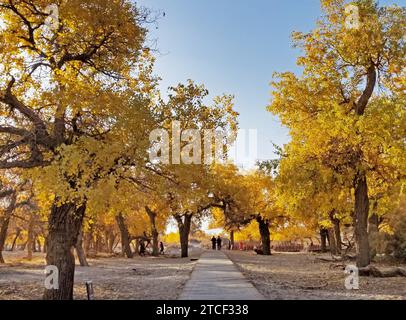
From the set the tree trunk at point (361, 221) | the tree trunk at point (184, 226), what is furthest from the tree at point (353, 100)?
the tree trunk at point (184, 226)

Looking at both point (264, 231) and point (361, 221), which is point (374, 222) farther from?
point (264, 231)

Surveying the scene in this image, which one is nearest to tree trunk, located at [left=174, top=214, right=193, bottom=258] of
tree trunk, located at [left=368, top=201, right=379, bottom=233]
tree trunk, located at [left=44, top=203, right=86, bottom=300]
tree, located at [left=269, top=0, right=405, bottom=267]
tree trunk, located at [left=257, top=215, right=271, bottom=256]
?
tree trunk, located at [left=257, top=215, right=271, bottom=256]

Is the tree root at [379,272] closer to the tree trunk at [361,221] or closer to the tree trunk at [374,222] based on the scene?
the tree trunk at [361,221]

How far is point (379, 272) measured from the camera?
17141mm

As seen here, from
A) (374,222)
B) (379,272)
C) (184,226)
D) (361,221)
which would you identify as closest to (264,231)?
(184,226)

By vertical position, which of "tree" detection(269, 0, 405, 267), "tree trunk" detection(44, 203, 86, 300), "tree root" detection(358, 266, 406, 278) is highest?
"tree" detection(269, 0, 405, 267)

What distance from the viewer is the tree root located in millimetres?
17172

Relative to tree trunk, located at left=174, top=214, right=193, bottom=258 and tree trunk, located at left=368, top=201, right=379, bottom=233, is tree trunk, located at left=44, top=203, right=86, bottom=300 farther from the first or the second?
tree trunk, located at left=174, top=214, right=193, bottom=258

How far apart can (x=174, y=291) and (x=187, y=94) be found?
616cm

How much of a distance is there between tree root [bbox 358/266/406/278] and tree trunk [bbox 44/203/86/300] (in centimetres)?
1134

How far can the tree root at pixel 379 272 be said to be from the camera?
17172 mm

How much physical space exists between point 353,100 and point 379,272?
707cm

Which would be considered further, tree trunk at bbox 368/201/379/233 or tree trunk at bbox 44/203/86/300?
tree trunk at bbox 368/201/379/233

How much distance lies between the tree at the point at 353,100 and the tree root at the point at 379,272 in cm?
107
